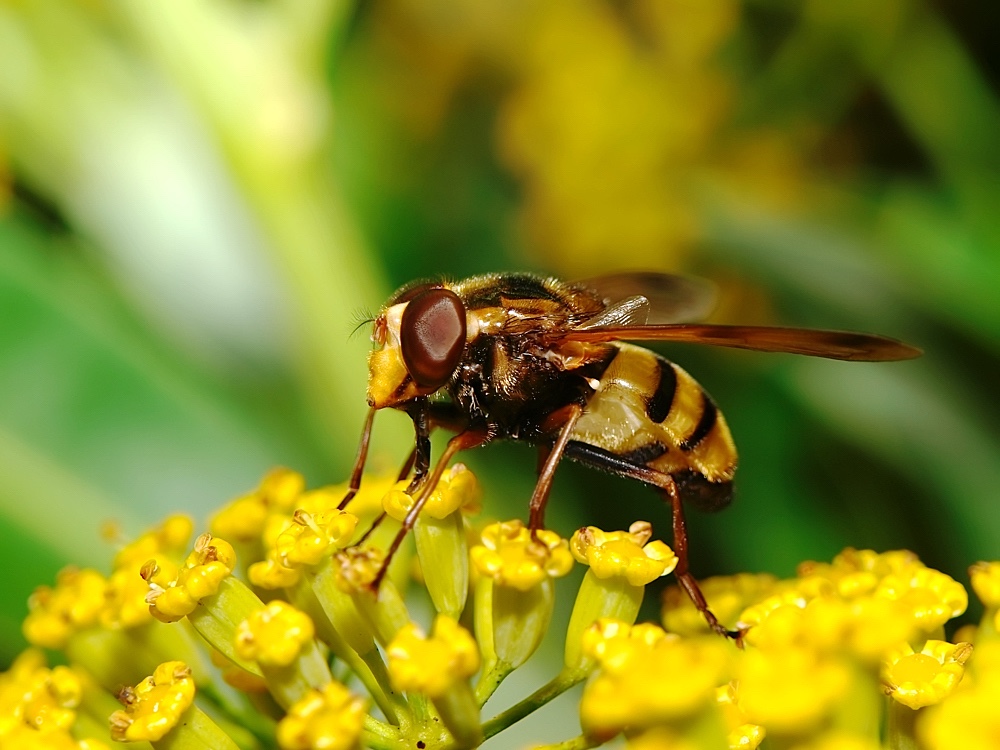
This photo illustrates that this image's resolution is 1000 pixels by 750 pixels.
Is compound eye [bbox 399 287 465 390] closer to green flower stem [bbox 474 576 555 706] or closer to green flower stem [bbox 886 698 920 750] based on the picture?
green flower stem [bbox 474 576 555 706]

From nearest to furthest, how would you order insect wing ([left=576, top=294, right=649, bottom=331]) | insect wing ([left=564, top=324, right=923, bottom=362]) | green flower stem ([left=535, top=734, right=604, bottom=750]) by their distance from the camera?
green flower stem ([left=535, top=734, right=604, bottom=750]), insect wing ([left=564, top=324, right=923, bottom=362]), insect wing ([left=576, top=294, right=649, bottom=331])

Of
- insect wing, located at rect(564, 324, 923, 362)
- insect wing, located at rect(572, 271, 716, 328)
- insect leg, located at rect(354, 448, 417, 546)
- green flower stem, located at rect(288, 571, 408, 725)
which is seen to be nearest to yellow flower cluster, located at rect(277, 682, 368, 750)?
green flower stem, located at rect(288, 571, 408, 725)

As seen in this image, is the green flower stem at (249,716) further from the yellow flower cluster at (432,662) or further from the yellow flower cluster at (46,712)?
the yellow flower cluster at (432,662)

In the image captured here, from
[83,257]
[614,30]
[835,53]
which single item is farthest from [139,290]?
[835,53]

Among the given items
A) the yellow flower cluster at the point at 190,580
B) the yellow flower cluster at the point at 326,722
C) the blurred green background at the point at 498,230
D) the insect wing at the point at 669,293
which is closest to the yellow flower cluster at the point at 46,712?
the yellow flower cluster at the point at 190,580

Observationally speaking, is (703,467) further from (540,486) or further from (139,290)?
(139,290)

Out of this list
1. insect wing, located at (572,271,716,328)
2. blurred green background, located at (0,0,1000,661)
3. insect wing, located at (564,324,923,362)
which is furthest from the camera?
blurred green background, located at (0,0,1000,661)
